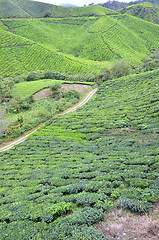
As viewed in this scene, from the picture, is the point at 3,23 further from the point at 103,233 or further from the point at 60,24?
the point at 103,233

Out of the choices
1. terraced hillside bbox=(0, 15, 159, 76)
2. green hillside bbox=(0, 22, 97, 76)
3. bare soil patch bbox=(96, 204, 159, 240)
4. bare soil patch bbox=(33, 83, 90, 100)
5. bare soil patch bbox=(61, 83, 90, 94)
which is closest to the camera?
bare soil patch bbox=(96, 204, 159, 240)

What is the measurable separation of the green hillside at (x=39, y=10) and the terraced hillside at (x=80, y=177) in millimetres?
164397

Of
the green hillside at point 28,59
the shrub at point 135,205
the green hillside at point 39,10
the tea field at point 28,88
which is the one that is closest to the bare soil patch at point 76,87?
the tea field at point 28,88

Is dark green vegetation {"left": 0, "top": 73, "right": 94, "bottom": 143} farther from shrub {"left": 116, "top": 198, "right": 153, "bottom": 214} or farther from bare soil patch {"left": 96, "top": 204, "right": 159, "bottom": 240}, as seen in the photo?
bare soil patch {"left": 96, "top": 204, "right": 159, "bottom": 240}

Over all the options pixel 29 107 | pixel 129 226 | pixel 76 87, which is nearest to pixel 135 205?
pixel 129 226

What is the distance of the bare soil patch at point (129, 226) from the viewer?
27.3 feet

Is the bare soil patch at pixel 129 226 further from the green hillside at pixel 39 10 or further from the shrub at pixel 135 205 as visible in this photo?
the green hillside at pixel 39 10

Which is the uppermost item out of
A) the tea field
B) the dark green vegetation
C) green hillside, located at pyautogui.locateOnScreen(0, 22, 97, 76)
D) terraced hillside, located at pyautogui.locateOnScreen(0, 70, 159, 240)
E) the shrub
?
green hillside, located at pyautogui.locateOnScreen(0, 22, 97, 76)

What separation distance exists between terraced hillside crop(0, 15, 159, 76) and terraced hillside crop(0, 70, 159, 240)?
6402 cm

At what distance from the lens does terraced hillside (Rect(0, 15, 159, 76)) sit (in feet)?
319

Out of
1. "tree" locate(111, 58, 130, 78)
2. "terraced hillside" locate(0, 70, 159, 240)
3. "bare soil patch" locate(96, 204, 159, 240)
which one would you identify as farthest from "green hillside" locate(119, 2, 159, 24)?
"bare soil patch" locate(96, 204, 159, 240)

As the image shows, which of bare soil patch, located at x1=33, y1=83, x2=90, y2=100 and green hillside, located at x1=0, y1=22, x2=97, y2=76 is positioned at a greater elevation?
green hillside, located at x1=0, y1=22, x2=97, y2=76

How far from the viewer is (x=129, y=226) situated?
9031 millimetres

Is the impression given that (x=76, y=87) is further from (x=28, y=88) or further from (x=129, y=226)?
(x=129, y=226)
